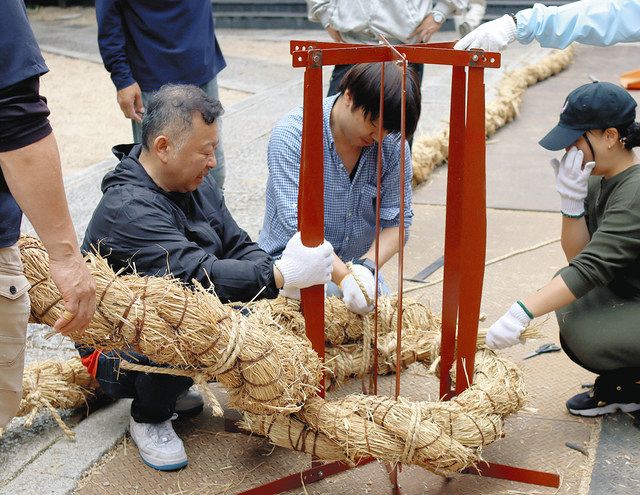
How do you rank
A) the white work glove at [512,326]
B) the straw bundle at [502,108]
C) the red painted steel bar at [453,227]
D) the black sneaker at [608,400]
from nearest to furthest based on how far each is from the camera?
the red painted steel bar at [453,227] → the white work glove at [512,326] → the black sneaker at [608,400] → the straw bundle at [502,108]

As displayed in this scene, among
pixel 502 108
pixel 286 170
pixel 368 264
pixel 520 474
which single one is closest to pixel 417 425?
pixel 520 474

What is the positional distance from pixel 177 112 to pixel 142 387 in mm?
883

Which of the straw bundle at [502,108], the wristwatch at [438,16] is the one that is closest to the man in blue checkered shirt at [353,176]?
the wristwatch at [438,16]

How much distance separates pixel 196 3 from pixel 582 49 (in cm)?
840

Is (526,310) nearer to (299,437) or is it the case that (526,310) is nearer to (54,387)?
(299,437)

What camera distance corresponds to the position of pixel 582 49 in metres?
11.4

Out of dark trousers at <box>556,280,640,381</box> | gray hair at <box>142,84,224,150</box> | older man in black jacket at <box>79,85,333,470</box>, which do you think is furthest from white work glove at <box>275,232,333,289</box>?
dark trousers at <box>556,280,640,381</box>

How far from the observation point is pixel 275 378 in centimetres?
237

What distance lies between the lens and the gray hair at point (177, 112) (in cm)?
266

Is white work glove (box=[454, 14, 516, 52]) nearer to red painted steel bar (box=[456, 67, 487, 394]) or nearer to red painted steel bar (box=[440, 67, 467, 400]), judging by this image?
red painted steel bar (box=[440, 67, 467, 400])

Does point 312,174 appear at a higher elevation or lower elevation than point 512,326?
higher

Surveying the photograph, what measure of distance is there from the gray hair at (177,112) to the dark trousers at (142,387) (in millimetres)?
696

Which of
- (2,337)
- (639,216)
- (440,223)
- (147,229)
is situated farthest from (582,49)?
(2,337)

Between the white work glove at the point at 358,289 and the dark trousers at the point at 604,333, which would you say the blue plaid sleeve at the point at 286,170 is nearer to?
the white work glove at the point at 358,289
